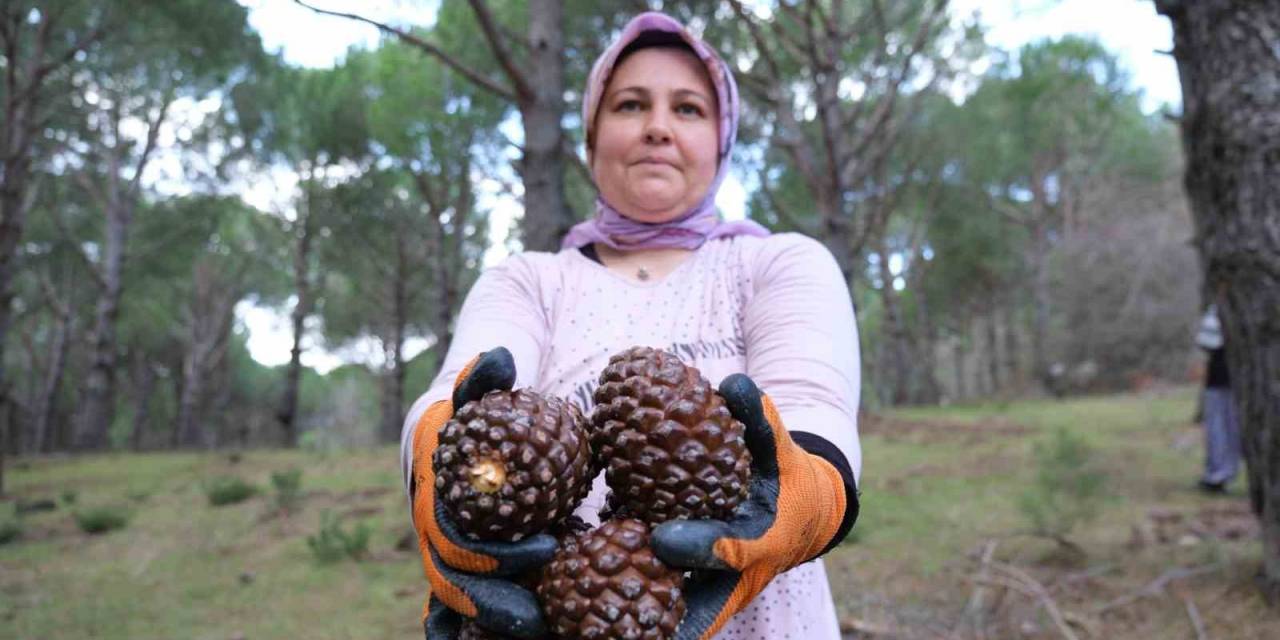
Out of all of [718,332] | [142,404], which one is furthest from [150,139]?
[718,332]

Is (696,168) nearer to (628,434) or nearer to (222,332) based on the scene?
(628,434)

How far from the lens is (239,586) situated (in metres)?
4.53

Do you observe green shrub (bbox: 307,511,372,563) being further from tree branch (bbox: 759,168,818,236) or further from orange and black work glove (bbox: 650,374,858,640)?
tree branch (bbox: 759,168,818,236)

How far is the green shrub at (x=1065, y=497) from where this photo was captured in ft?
13.7

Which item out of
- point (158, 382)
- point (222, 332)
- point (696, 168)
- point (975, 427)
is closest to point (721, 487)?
point (696, 168)

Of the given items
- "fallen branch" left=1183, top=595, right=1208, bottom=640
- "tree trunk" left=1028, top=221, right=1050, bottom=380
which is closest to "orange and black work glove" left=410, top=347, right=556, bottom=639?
"fallen branch" left=1183, top=595, right=1208, bottom=640

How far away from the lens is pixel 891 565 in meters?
4.52

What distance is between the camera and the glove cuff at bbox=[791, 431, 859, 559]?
1.38 m

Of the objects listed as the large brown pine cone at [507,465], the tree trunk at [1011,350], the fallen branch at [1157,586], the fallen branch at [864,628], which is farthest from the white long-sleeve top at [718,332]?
the tree trunk at [1011,350]

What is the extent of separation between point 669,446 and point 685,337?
62 cm

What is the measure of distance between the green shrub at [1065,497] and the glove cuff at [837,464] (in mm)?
3329

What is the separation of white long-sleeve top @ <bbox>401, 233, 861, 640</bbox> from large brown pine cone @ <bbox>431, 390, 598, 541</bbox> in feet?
1.24

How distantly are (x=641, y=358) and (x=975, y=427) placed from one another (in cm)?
1006

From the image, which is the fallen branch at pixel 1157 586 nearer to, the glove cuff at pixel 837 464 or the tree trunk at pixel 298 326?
the glove cuff at pixel 837 464
